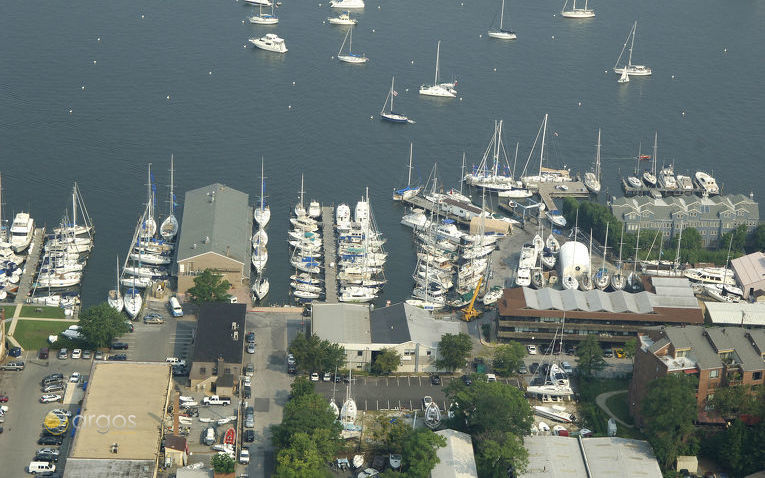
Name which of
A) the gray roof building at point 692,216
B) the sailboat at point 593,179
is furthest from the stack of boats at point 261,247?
the sailboat at point 593,179

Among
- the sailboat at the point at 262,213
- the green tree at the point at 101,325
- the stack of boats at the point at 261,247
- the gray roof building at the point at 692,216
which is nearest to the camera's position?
the green tree at the point at 101,325

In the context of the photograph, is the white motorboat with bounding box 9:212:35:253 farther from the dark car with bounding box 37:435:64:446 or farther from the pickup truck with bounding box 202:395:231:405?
the dark car with bounding box 37:435:64:446

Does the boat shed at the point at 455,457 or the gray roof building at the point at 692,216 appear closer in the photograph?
the boat shed at the point at 455,457

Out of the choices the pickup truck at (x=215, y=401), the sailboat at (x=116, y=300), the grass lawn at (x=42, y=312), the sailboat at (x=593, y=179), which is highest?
the pickup truck at (x=215, y=401)

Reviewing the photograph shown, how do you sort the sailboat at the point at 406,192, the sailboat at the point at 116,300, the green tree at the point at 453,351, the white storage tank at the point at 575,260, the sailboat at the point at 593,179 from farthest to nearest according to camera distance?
the sailboat at the point at 593,179
the sailboat at the point at 406,192
the white storage tank at the point at 575,260
the sailboat at the point at 116,300
the green tree at the point at 453,351

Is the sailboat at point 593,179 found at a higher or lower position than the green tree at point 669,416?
lower

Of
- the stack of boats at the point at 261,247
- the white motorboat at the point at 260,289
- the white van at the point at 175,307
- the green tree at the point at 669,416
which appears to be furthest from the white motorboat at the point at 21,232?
the green tree at the point at 669,416

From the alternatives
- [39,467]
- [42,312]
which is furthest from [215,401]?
[42,312]

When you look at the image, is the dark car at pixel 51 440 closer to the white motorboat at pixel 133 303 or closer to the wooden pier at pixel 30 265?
the white motorboat at pixel 133 303
